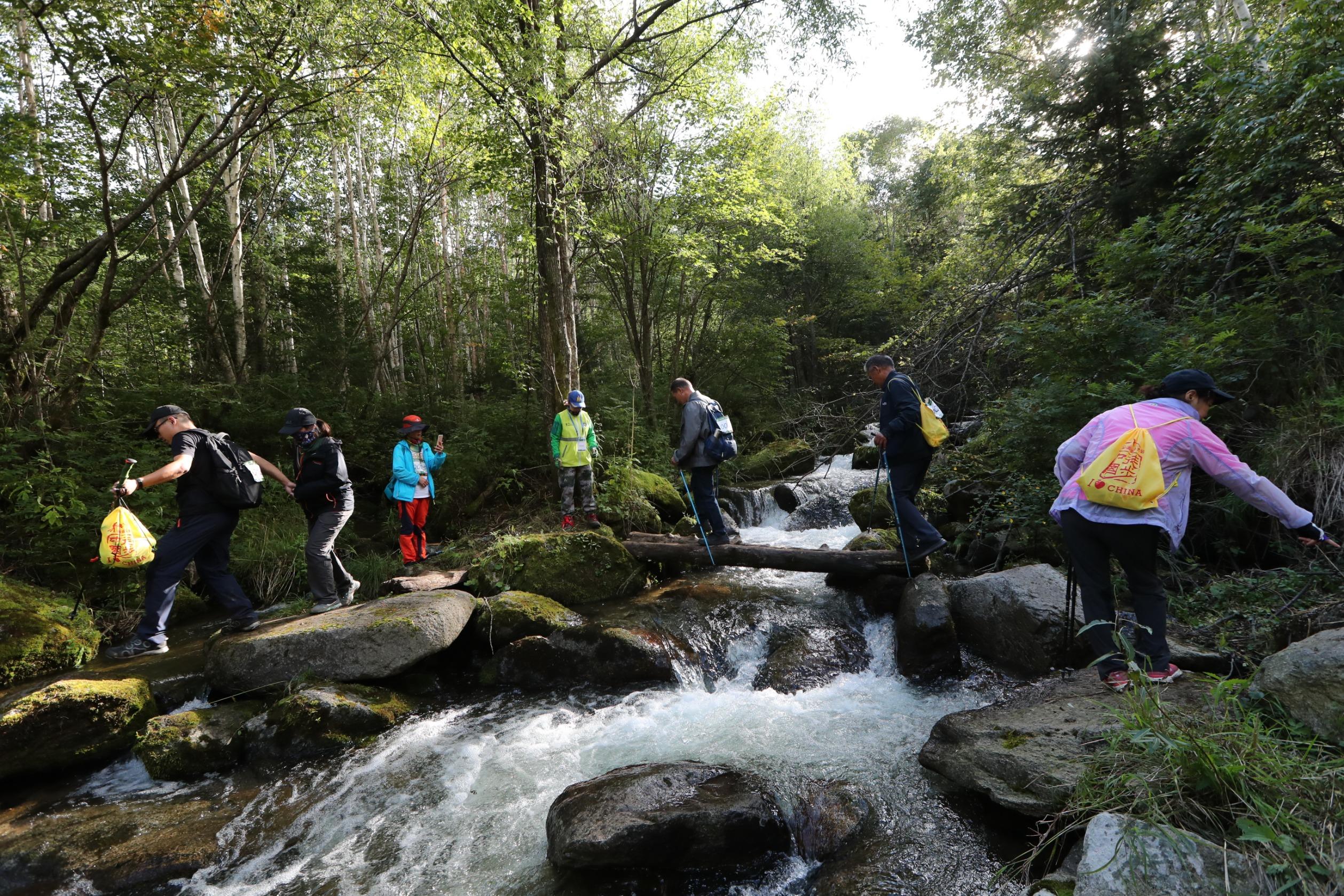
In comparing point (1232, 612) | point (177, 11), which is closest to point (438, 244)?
point (177, 11)

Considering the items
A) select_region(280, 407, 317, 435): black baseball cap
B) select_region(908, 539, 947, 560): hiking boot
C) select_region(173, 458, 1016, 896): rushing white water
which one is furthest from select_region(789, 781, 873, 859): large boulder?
select_region(280, 407, 317, 435): black baseball cap

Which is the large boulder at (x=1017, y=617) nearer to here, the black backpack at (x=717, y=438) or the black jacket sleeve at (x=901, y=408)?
the black jacket sleeve at (x=901, y=408)

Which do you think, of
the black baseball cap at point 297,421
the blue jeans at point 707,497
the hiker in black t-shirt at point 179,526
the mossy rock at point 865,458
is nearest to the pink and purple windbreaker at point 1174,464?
the blue jeans at point 707,497

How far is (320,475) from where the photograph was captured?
618cm

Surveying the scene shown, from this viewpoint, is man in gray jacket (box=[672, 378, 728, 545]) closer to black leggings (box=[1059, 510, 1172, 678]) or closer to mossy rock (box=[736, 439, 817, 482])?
black leggings (box=[1059, 510, 1172, 678])

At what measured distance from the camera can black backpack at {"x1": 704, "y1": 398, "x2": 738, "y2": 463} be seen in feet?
23.5

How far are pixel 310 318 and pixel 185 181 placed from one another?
4.32m

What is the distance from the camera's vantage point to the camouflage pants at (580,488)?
8750mm

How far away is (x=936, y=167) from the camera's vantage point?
18.2 metres

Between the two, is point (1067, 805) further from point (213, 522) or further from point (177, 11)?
point (177, 11)

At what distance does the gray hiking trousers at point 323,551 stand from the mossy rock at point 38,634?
7.11 ft

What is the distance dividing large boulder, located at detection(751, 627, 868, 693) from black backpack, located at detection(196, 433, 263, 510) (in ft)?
16.8

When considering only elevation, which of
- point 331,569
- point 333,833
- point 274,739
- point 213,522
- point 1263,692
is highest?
point 213,522

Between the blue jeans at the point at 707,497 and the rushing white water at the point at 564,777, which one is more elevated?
the blue jeans at the point at 707,497
